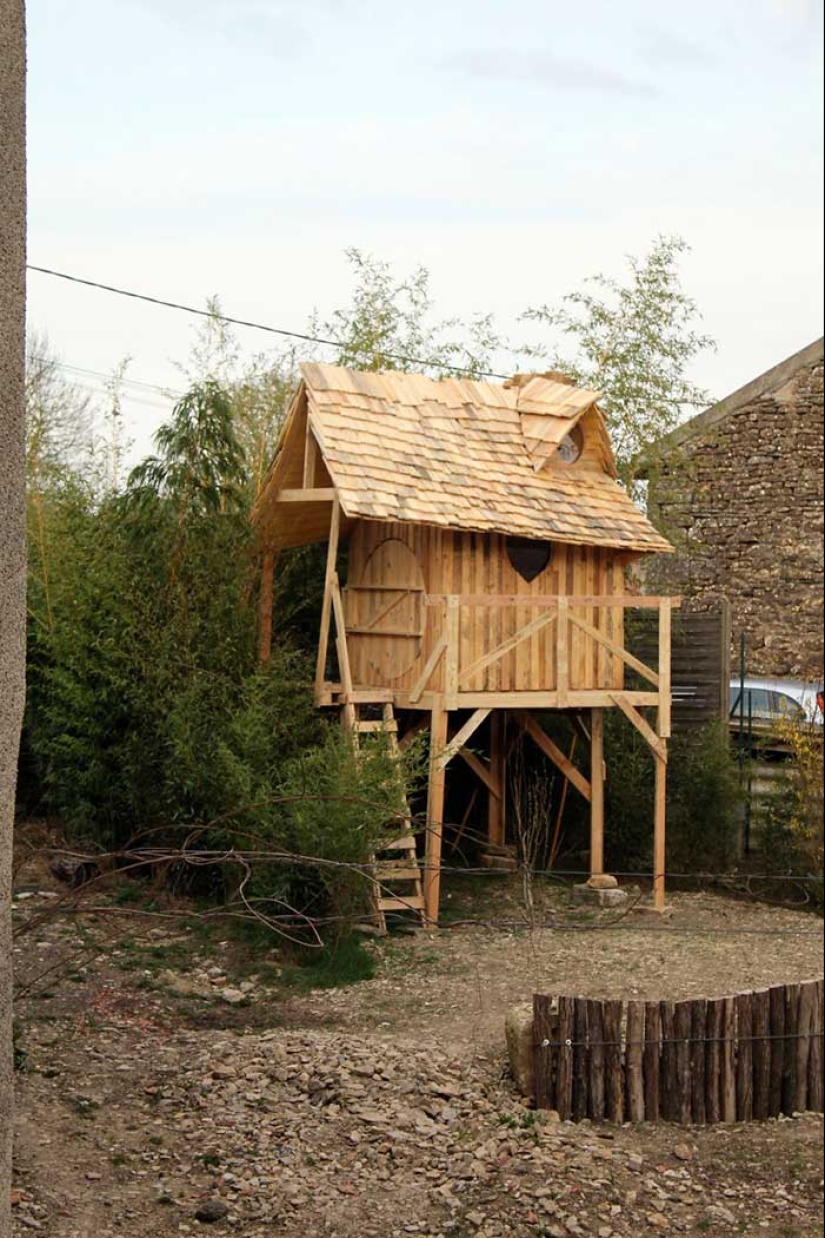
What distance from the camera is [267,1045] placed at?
30.8ft

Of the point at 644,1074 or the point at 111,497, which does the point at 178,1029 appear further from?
the point at 111,497

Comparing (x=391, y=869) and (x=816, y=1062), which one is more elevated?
(x=391, y=869)

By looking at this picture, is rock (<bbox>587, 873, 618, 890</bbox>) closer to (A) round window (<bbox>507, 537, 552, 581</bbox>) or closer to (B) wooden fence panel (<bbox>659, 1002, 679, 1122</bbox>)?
(A) round window (<bbox>507, 537, 552, 581</bbox>)

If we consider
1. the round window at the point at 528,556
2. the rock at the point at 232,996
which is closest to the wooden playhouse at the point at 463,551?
the round window at the point at 528,556

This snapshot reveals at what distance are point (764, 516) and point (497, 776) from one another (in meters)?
8.02

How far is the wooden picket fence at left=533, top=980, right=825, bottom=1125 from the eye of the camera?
28.4 feet

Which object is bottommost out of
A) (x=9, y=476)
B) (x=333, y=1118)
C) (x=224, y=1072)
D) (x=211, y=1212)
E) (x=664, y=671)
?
(x=211, y=1212)

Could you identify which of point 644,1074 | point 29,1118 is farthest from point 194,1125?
point 644,1074

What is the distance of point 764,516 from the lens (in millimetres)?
22109

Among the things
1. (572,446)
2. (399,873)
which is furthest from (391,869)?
(572,446)

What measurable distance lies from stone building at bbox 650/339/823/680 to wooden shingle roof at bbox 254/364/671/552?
6907 millimetres

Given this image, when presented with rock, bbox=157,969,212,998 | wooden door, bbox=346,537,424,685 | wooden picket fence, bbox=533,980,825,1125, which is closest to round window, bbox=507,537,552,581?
wooden door, bbox=346,537,424,685

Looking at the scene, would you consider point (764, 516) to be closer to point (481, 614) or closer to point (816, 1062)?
point (481, 614)

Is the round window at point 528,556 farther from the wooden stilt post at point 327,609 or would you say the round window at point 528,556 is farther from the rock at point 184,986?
the rock at point 184,986
